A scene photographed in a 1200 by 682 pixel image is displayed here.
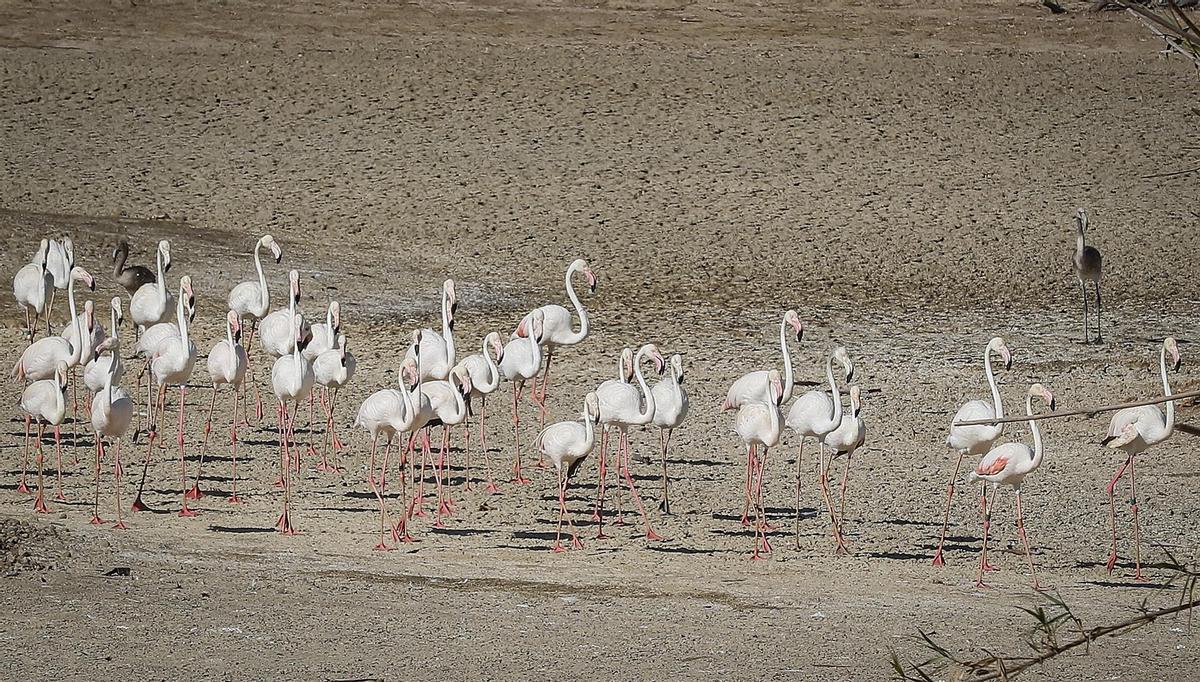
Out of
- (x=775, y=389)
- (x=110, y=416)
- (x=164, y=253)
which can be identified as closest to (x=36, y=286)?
(x=164, y=253)

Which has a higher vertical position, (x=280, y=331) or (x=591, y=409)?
(x=280, y=331)

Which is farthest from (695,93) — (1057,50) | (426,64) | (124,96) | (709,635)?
(709,635)

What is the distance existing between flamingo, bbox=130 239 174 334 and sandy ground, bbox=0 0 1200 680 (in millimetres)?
683

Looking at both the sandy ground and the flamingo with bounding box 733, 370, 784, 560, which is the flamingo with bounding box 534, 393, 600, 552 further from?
the flamingo with bounding box 733, 370, 784, 560

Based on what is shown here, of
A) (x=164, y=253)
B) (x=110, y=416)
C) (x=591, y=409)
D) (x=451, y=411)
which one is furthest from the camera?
(x=164, y=253)

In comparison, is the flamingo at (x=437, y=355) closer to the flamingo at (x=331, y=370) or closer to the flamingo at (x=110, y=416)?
the flamingo at (x=331, y=370)

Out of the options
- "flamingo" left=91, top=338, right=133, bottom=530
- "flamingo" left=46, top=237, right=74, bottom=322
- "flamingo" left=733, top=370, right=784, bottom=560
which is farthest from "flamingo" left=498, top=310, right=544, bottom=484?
"flamingo" left=46, top=237, right=74, bottom=322

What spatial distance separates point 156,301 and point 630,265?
5.49 metres

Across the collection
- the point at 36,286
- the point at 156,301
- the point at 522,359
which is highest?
the point at 36,286

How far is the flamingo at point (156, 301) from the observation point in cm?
1237

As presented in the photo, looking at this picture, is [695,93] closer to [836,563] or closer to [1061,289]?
[1061,289]

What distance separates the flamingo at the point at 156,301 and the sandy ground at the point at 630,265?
26.9 inches

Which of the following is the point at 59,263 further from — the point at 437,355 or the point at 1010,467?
the point at 1010,467

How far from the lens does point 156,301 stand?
12.5 metres
